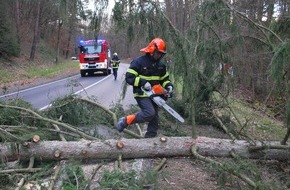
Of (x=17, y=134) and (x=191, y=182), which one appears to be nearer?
(x=191, y=182)

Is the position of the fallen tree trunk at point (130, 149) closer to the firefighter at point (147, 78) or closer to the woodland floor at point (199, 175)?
the woodland floor at point (199, 175)

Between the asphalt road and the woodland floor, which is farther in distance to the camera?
the asphalt road

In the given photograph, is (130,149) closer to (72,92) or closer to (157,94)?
(157,94)

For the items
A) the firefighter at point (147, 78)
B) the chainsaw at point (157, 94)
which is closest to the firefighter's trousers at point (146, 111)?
the firefighter at point (147, 78)

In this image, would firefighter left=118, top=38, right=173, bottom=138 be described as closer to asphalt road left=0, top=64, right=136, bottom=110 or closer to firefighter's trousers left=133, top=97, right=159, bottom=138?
firefighter's trousers left=133, top=97, right=159, bottom=138

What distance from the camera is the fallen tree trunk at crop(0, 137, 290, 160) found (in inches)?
210

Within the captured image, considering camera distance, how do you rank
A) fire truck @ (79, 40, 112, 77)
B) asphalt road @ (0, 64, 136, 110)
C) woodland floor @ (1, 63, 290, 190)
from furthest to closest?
fire truck @ (79, 40, 112, 77), asphalt road @ (0, 64, 136, 110), woodland floor @ (1, 63, 290, 190)

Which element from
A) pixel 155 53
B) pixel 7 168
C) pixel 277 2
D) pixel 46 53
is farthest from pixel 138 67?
pixel 46 53

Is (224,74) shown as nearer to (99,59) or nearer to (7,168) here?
(7,168)

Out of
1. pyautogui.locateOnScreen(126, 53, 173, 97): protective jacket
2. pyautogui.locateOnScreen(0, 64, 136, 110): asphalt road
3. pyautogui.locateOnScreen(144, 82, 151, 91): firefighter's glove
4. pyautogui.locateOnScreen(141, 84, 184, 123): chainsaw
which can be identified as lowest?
pyautogui.locateOnScreen(0, 64, 136, 110): asphalt road

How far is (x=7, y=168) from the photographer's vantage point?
5.15m

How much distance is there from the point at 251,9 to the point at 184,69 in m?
9.39

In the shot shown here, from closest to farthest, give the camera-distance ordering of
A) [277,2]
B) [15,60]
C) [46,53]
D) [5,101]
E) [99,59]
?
[5,101]
[277,2]
[99,59]
[15,60]
[46,53]

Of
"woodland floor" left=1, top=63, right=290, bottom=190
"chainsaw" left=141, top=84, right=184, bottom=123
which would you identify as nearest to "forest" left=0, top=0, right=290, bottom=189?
"woodland floor" left=1, top=63, right=290, bottom=190
